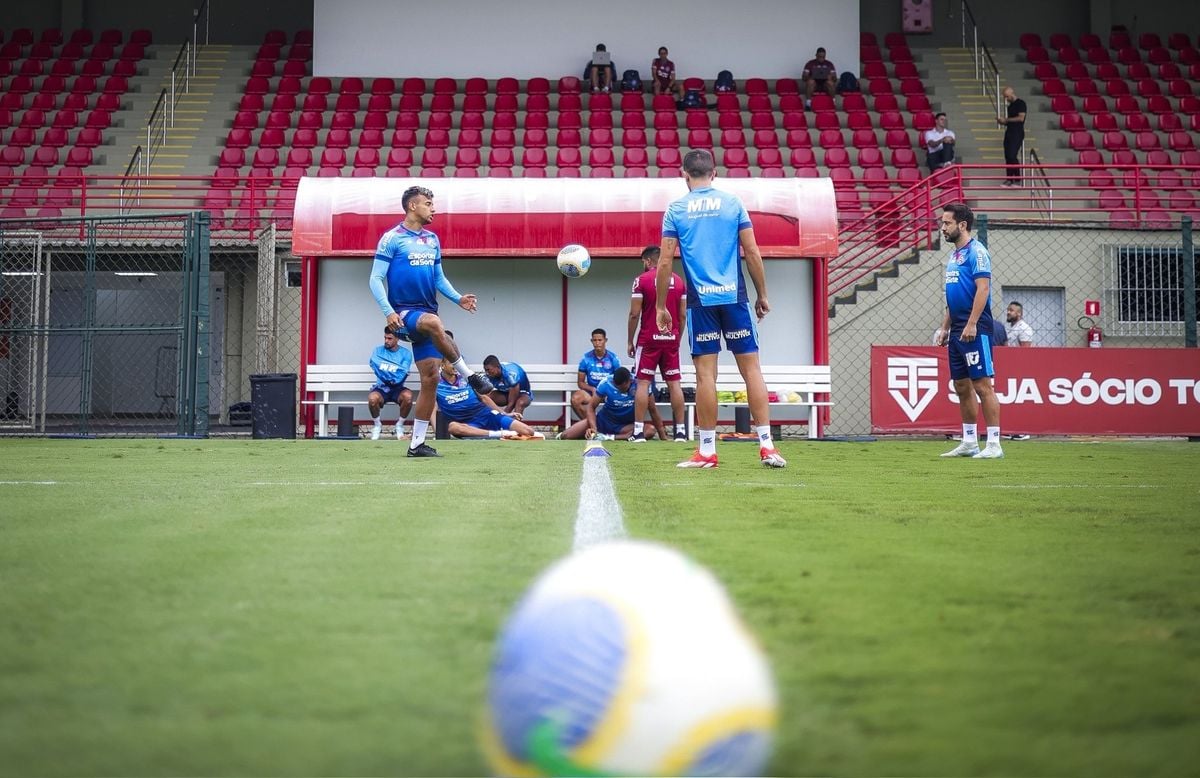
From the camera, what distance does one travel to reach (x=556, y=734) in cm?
141

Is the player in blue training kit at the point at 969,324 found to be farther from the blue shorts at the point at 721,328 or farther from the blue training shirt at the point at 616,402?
the blue training shirt at the point at 616,402

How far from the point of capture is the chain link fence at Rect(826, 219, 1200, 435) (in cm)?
1792

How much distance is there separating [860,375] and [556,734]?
1702cm

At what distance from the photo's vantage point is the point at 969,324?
9.68 m

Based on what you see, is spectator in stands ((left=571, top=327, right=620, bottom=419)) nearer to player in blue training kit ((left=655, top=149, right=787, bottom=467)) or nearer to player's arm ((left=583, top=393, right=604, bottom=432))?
player's arm ((left=583, top=393, right=604, bottom=432))

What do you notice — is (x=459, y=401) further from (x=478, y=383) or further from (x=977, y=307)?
(x=977, y=307)

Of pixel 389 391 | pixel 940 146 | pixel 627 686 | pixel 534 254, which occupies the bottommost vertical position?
pixel 627 686

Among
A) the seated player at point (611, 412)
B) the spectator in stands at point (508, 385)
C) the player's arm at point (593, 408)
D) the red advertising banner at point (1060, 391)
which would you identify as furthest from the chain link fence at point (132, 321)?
the red advertising banner at point (1060, 391)

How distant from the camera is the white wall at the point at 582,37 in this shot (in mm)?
27766

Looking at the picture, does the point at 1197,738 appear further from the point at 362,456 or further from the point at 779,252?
the point at 779,252

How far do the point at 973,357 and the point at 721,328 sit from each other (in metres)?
3.25

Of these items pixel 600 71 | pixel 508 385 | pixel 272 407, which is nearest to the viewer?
pixel 272 407

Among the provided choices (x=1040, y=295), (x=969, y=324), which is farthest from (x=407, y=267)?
(x=1040, y=295)

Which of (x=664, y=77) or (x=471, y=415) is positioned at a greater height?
(x=664, y=77)
